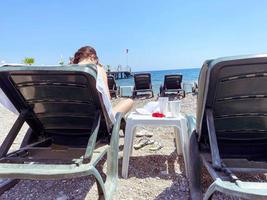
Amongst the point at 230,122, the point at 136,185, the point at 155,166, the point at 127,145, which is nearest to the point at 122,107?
the point at 127,145

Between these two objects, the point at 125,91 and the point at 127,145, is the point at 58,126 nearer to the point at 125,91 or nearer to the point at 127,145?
the point at 127,145

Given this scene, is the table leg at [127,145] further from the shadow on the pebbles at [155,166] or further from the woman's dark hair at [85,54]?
the woman's dark hair at [85,54]

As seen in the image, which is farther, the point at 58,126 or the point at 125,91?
the point at 125,91

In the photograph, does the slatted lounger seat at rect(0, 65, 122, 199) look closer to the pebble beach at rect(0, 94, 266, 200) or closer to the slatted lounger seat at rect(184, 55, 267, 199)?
the pebble beach at rect(0, 94, 266, 200)

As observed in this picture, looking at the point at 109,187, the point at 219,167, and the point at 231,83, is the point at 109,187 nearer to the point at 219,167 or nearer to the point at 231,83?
the point at 219,167

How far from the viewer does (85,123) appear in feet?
7.91

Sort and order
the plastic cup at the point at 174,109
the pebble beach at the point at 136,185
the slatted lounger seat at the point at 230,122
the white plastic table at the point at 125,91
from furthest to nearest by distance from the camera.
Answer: the white plastic table at the point at 125,91 < the plastic cup at the point at 174,109 < the pebble beach at the point at 136,185 < the slatted lounger seat at the point at 230,122

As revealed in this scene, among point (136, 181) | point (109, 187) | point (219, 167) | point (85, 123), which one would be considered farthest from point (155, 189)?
point (85, 123)

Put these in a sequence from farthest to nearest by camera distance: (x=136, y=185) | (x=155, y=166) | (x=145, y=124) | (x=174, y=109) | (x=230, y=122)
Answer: (x=155, y=166), (x=174, y=109), (x=145, y=124), (x=136, y=185), (x=230, y=122)

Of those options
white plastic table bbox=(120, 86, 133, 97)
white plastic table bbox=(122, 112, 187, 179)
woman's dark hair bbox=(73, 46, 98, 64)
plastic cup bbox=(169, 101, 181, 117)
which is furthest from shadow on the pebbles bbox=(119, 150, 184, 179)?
white plastic table bbox=(120, 86, 133, 97)

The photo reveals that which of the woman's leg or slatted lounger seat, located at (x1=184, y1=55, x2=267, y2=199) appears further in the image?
the woman's leg

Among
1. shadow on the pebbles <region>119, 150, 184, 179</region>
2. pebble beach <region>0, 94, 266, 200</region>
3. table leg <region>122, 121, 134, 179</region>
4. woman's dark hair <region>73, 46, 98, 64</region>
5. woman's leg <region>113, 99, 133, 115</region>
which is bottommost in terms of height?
shadow on the pebbles <region>119, 150, 184, 179</region>

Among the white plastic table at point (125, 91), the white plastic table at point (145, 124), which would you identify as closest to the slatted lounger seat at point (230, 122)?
the white plastic table at point (145, 124)

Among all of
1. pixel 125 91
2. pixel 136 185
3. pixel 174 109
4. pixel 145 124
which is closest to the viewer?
pixel 136 185
